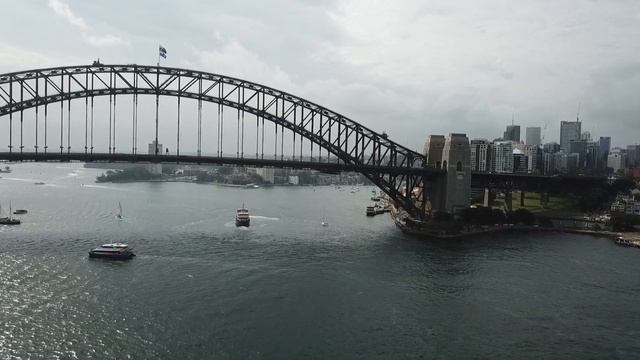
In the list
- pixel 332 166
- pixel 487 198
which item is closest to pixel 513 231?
pixel 487 198

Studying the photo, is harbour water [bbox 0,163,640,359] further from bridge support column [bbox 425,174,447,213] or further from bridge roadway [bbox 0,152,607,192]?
bridge support column [bbox 425,174,447,213]

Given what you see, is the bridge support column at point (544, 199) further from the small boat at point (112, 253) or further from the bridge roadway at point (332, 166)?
the small boat at point (112, 253)

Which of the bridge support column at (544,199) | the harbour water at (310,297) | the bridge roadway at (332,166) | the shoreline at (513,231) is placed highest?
the bridge roadway at (332,166)

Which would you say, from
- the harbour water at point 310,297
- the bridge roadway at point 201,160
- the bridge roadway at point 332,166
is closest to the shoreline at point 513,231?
the harbour water at point 310,297

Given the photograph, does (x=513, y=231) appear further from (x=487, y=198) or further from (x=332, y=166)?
(x=332, y=166)

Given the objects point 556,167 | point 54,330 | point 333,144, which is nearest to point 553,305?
point 54,330

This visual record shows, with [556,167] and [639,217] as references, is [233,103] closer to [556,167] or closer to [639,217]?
[639,217]
